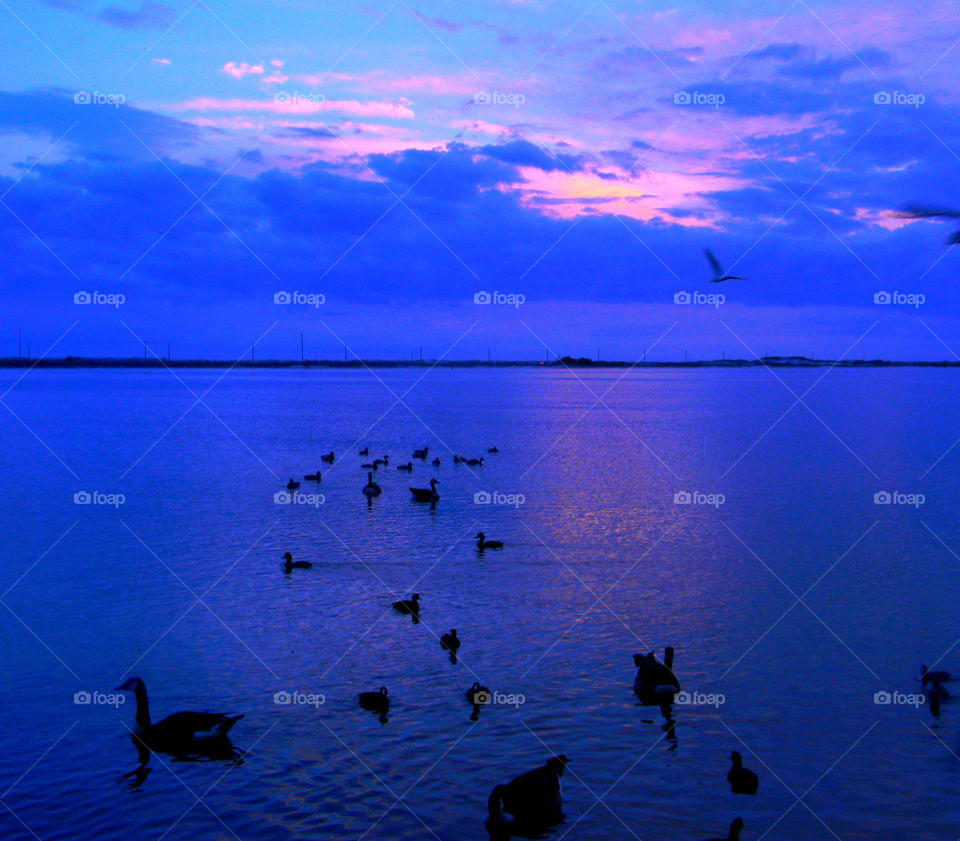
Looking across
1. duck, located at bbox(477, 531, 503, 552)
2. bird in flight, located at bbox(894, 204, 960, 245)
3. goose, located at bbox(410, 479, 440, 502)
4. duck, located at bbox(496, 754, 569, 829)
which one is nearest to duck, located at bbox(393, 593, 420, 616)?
duck, located at bbox(477, 531, 503, 552)

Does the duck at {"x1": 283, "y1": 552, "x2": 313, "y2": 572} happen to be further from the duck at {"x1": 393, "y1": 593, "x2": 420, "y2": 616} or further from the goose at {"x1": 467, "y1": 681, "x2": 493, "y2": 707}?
the goose at {"x1": 467, "y1": 681, "x2": 493, "y2": 707}

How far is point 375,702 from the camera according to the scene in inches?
580

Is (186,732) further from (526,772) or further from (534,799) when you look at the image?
(534,799)

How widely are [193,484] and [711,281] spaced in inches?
1103

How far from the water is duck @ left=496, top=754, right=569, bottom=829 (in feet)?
0.96

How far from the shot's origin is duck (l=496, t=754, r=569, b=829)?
11.4 metres

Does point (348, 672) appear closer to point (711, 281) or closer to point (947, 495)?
point (711, 281)

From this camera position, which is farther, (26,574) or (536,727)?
(26,574)

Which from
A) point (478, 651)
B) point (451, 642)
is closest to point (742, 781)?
point (478, 651)

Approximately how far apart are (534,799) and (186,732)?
5.70 m

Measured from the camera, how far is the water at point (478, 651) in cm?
1208

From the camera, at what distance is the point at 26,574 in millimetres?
23875

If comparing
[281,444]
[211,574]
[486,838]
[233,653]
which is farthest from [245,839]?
[281,444]

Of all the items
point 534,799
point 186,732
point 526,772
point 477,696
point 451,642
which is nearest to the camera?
point 534,799
